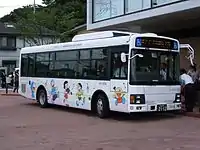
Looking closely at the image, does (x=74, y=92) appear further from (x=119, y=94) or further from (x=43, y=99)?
A: (x=43, y=99)

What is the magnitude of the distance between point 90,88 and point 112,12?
6558 millimetres

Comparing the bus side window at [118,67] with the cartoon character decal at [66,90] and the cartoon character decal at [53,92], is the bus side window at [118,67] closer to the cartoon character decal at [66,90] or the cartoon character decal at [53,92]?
the cartoon character decal at [66,90]

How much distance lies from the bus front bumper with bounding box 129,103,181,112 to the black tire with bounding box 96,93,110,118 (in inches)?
55.9

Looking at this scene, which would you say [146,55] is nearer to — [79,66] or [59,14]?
[79,66]

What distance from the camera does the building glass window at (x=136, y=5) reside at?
61.4 ft

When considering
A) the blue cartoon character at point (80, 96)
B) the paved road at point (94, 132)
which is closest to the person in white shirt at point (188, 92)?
the paved road at point (94, 132)

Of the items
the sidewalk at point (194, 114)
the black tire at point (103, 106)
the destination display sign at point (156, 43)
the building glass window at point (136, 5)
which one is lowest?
the sidewalk at point (194, 114)

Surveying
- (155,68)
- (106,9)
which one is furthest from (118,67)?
(106,9)

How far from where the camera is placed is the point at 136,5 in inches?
764

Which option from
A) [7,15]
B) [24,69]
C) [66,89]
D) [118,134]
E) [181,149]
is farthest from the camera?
[7,15]

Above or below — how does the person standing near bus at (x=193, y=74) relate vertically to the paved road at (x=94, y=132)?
above

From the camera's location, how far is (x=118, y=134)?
1167cm

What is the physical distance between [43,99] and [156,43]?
704 centimetres

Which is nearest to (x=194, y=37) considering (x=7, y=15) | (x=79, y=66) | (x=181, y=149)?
(x=79, y=66)
